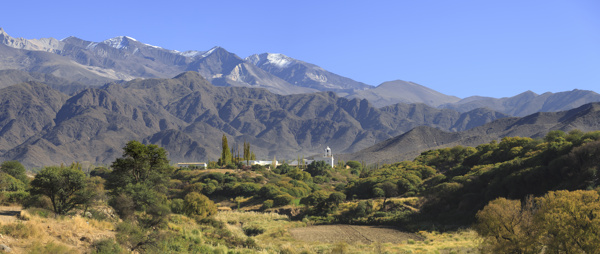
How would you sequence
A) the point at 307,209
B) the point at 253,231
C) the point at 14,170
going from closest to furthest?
the point at 253,231
the point at 14,170
the point at 307,209

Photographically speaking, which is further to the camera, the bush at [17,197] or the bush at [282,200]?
the bush at [282,200]

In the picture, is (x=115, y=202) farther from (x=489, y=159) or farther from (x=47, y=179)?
(x=489, y=159)

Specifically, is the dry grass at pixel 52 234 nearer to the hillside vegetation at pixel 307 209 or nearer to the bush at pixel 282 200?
the hillside vegetation at pixel 307 209

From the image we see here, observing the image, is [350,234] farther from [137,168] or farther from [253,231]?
[137,168]

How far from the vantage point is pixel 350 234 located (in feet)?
183

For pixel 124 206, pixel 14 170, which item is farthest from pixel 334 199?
pixel 14 170

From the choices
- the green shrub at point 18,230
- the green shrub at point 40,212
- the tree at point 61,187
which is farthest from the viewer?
the tree at point 61,187

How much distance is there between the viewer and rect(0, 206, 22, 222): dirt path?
30.0 meters

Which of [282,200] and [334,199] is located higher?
[334,199]

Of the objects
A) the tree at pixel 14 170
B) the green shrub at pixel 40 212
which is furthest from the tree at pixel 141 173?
the tree at pixel 14 170

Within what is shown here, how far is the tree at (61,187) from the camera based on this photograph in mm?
36750

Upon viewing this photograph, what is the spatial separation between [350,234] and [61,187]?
29273 millimetres

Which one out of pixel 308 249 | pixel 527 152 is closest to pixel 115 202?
pixel 308 249

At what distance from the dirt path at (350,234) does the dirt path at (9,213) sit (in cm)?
2566
